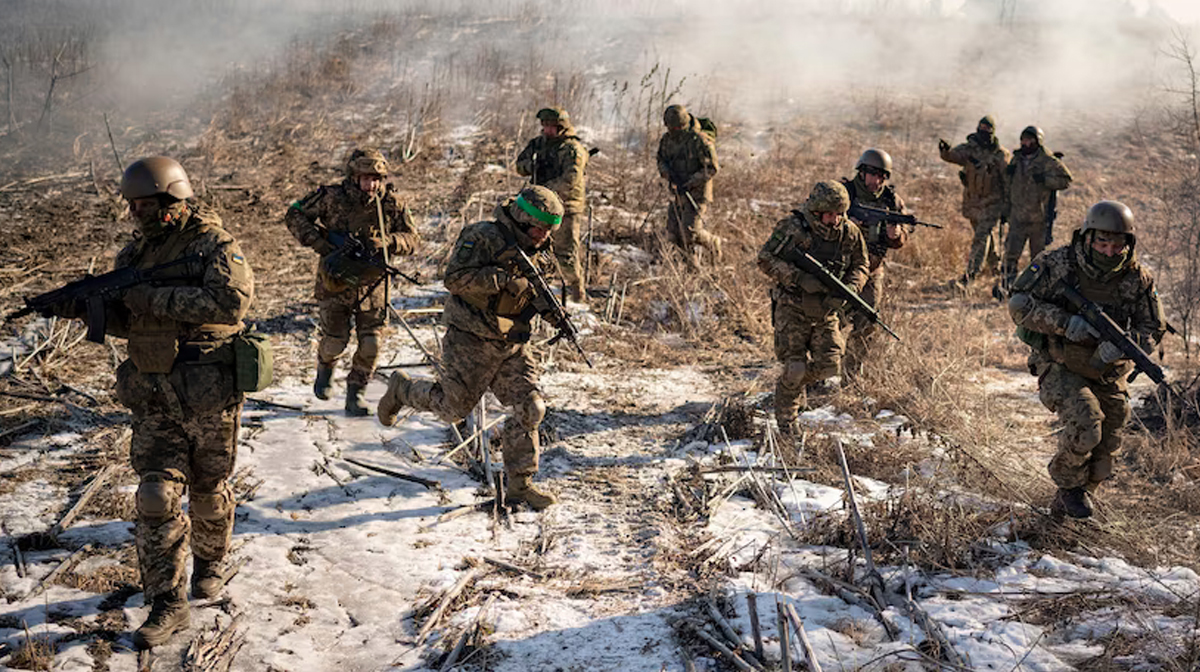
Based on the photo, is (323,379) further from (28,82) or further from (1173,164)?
(1173,164)

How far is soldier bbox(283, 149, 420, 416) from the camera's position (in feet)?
18.0

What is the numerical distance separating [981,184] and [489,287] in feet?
25.5

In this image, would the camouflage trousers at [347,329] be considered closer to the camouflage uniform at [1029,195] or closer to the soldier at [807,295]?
the soldier at [807,295]

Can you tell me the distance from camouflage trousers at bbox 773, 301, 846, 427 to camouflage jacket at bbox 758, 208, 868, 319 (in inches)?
3.8

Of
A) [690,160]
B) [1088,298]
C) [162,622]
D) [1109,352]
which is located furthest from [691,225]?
[162,622]

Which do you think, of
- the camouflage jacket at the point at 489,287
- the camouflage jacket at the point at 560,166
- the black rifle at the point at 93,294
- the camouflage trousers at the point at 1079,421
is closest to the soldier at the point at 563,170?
the camouflage jacket at the point at 560,166

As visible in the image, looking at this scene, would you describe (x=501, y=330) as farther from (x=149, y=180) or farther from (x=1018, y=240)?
(x=1018, y=240)

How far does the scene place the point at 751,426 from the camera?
595 cm

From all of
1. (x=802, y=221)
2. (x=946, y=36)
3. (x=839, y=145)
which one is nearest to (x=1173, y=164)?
(x=839, y=145)

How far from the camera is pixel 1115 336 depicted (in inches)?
166

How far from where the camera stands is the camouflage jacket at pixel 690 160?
30.5 ft

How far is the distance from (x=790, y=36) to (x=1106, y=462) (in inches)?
805

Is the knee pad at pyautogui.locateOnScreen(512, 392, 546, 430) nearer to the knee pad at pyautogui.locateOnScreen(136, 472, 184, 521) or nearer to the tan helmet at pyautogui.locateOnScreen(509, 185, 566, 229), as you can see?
the tan helmet at pyautogui.locateOnScreen(509, 185, 566, 229)

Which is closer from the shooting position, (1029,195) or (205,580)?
(205,580)
